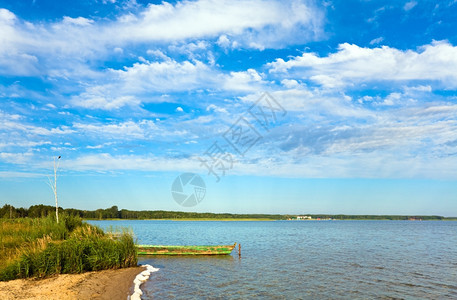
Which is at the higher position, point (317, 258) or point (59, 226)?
point (59, 226)

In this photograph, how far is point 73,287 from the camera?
54.2ft

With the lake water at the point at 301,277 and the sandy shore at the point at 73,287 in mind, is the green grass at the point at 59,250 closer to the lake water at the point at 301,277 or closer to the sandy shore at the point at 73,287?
the sandy shore at the point at 73,287

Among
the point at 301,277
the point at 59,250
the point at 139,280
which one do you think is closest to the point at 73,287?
the point at 59,250

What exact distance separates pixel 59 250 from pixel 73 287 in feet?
11.5

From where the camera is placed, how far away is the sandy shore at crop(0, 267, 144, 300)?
1479cm

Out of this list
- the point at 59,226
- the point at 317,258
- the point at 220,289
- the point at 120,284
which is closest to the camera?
the point at 120,284

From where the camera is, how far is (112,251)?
22.2 meters

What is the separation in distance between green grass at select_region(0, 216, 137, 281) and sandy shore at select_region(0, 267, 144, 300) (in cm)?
72

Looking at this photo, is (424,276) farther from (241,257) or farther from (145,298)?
(145,298)

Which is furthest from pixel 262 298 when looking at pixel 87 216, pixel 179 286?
pixel 87 216

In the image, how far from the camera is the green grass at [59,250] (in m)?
17.9

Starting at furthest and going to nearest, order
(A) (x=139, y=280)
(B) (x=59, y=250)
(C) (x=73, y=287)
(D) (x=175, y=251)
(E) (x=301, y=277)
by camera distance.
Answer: (D) (x=175, y=251)
(E) (x=301, y=277)
(A) (x=139, y=280)
(B) (x=59, y=250)
(C) (x=73, y=287)

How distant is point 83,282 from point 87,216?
175 m

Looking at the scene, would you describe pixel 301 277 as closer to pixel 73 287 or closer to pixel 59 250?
pixel 73 287
